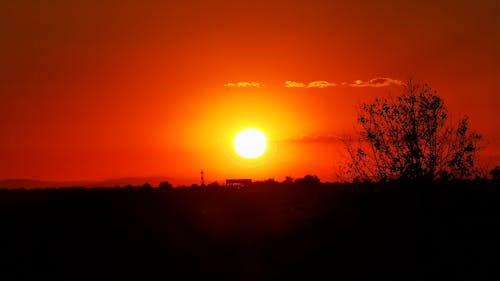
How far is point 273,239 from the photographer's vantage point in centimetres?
2541

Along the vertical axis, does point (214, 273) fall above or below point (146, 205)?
below

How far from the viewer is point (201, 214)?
2959 cm

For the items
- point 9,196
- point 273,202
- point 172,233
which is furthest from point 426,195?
point 9,196

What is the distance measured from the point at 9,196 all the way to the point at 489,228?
27.6 m

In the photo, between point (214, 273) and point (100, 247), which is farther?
point (100, 247)

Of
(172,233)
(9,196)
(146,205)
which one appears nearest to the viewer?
(172,233)

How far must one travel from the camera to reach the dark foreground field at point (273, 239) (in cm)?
2197

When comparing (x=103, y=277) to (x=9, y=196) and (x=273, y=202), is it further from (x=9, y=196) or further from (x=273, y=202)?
(x=9, y=196)

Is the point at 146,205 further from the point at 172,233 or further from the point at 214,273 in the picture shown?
the point at 214,273

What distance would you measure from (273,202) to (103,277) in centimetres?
1261

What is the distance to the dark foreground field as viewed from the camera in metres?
22.0

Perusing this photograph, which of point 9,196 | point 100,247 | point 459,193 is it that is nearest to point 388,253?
point 459,193

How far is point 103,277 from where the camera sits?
2183cm

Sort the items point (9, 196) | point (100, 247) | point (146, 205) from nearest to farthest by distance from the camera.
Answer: point (100, 247)
point (146, 205)
point (9, 196)
